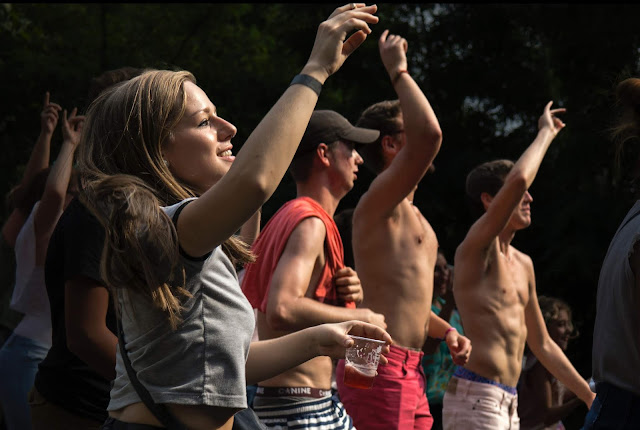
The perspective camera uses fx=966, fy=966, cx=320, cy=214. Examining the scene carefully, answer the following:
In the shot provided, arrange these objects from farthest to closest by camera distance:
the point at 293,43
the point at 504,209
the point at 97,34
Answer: the point at 97,34
the point at 293,43
the point at 504,209

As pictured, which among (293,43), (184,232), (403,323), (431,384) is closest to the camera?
(184,232)

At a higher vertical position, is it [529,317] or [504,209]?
[504,209]

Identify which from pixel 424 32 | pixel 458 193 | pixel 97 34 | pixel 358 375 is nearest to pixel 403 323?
pixel 358 375

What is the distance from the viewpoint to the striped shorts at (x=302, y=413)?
381 cm

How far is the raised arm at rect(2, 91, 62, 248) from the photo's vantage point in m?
5.59

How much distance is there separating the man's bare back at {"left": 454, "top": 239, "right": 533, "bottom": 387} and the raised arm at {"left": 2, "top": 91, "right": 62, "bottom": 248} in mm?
2561

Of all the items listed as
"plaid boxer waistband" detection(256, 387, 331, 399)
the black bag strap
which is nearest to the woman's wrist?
the black bag strap

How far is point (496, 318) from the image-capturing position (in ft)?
18.7

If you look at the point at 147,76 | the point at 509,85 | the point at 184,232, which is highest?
the point at 147,76

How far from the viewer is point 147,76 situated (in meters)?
2.55

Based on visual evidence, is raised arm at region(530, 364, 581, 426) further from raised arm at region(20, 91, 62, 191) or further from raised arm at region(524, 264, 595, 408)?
raised arm at region(20, 91, 62, 191)

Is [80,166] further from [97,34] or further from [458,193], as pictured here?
[97,34]

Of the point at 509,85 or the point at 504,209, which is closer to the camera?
the point at 504,209

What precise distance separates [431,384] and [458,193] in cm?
607
